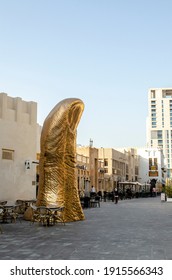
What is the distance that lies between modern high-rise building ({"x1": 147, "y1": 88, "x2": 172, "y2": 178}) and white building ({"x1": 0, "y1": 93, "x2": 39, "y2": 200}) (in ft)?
397

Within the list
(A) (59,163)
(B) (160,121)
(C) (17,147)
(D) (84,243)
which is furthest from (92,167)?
(B) (160,121)

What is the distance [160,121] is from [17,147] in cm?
12644

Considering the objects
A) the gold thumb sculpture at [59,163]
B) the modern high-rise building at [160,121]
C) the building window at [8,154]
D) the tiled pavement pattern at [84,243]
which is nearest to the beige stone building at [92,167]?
the building window at [8,154]

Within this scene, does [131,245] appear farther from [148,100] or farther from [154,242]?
[148,100]

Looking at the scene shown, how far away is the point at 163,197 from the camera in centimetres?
3272

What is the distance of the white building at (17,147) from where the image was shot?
16336 millimetres

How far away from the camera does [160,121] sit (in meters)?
139

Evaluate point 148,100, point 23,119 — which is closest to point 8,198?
point 23,119

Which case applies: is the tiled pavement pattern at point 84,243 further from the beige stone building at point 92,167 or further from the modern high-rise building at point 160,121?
the modern high-rise building at point 160,121

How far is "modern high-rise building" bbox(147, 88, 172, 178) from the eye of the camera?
136250 mm

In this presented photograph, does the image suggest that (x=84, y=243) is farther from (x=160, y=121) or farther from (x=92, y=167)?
(x=160, y=121)

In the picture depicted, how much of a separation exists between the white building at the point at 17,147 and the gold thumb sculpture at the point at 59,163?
3353 millimetres
